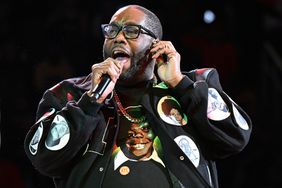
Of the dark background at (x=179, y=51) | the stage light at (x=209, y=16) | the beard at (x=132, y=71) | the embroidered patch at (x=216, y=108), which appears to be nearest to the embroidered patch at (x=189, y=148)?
the embroidered patch at (x=216, y=108)

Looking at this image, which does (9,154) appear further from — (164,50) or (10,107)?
(164,50)

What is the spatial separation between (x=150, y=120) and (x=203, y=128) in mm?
189

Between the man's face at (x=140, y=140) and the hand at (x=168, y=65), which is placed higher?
the hand at (x=168, y=65)

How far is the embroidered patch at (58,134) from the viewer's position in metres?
2.23

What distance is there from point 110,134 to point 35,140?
26 cm

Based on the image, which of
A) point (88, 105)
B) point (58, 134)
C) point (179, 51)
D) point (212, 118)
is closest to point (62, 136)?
point (58, 134)

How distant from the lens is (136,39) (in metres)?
2.39

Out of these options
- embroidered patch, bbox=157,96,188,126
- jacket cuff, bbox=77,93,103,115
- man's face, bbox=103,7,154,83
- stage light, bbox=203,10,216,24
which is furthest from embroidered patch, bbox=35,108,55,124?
stage light, bbox=203,10,216,24

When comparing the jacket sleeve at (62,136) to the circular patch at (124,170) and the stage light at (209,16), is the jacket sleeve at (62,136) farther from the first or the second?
the stage light at (209,16)

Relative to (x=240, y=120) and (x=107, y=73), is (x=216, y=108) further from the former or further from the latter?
(x=107, y=73)

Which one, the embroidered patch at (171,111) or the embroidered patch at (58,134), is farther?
the embroidered patch at (171,111)

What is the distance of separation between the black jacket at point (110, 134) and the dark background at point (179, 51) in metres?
1.60

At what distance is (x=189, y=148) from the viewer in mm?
2330

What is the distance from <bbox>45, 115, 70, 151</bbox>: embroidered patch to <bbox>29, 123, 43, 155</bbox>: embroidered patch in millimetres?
37
